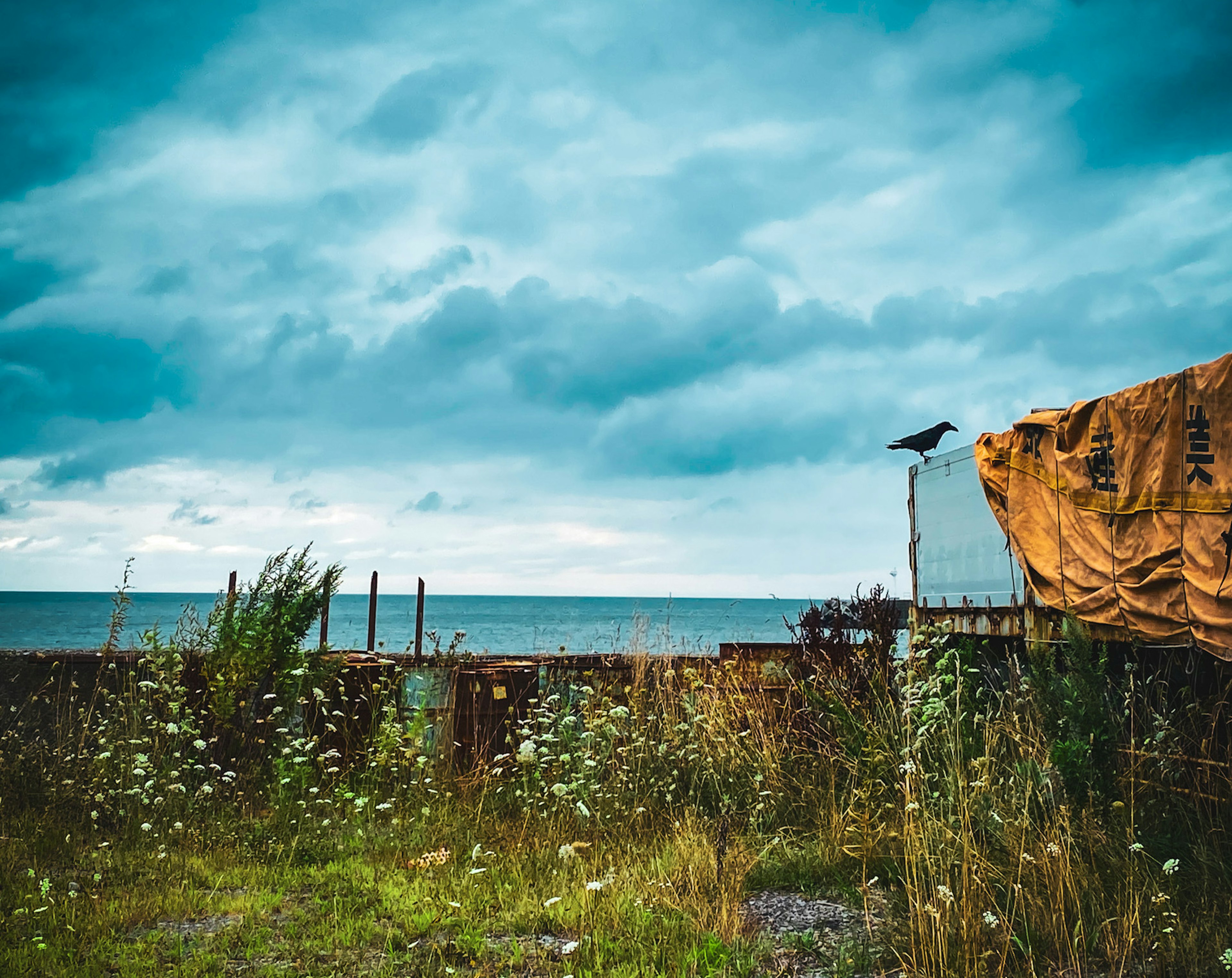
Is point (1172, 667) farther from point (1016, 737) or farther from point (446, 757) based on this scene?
point (446, 757)

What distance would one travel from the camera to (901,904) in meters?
4.35

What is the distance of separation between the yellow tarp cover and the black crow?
8.46ft

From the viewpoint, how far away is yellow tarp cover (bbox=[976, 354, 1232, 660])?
5.58 metres

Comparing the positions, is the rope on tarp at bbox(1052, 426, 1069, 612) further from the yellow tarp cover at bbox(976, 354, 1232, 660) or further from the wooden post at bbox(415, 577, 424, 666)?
the wooden post at bbox(415, 577, 424, 666)

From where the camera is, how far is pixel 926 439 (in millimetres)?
10375

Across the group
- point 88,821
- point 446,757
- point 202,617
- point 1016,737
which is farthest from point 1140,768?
point 202,617

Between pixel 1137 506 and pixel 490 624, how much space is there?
275 feet

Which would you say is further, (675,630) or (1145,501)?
(675,630)

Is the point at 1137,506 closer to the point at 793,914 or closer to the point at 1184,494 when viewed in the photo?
the point at 1184,494

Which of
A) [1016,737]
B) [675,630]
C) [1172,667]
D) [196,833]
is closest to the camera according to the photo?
[1016,737]

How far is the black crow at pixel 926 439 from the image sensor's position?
10336 millimetres

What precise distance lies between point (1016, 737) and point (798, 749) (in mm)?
2061

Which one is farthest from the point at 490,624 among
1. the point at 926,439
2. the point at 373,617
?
the point at 926,439

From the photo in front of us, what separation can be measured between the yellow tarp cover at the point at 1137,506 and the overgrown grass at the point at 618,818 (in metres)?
0.59
